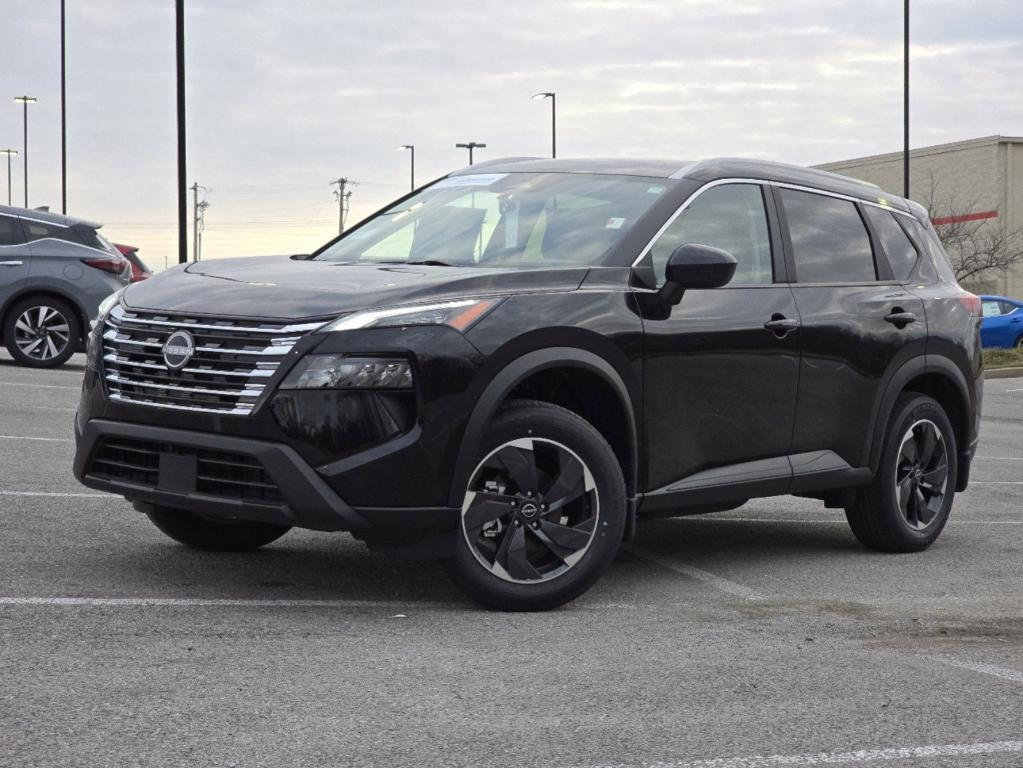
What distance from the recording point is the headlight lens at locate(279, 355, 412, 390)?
541 cm

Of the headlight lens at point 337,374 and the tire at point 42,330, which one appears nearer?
the headlight lens at point 337,374

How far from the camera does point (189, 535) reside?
693cm

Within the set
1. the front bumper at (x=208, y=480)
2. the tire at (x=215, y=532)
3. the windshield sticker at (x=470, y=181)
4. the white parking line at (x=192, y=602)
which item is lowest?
the white parking line at (x=192, y=602)

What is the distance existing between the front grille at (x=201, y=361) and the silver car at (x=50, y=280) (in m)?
11.8

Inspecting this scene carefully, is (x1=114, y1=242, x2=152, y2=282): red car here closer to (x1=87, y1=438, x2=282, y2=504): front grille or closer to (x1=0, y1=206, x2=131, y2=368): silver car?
(x1=0, y1=206, x2=131, y2=368): silver car

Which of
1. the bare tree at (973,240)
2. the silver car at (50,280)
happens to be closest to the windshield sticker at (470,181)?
the silver car at (50,280)

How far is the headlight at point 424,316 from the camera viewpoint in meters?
5.46

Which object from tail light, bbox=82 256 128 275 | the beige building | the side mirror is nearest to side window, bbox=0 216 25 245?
tail light, bbox=82 256 128 275

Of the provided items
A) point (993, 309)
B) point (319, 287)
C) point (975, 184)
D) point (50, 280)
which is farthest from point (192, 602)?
point (975, 184)

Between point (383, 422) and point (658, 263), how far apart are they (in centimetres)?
158

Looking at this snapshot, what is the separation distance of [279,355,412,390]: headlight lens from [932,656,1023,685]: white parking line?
214 cm

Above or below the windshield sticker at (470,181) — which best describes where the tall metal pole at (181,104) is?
above

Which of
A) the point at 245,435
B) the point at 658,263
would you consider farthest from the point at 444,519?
the point at 658,263

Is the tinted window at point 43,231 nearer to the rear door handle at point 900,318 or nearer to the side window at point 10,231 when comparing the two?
the side window at point 10,231
